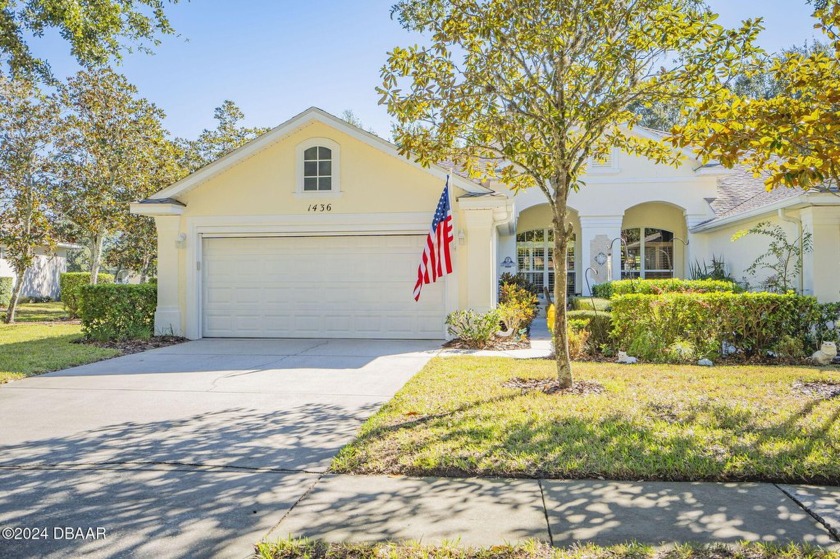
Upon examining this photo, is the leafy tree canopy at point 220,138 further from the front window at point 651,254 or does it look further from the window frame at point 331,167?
the front window at point 651,254

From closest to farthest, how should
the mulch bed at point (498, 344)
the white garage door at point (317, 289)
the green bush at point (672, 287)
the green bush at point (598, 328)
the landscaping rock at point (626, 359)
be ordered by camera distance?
the landscaping rock at point (626, 359), the green bush at point (598, 328), the mulch bed at point (498, 344), the white garage door at point (317, 289), the green bush at point (672, 287)

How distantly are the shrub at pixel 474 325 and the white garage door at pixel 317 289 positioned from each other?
638mm

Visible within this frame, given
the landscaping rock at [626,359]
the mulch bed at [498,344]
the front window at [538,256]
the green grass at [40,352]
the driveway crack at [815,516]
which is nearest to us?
the driveway crack at [815,516]

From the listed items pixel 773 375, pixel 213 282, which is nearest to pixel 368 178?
pixel 213 282

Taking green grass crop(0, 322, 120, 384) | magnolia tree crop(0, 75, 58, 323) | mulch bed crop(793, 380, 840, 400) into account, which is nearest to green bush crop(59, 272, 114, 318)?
magnolia tree crop(0, 75, 58, 323)

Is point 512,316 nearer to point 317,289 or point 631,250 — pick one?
point 317,289

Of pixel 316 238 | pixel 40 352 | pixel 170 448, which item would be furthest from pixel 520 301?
pixel 170 448

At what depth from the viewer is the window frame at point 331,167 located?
12.0 m

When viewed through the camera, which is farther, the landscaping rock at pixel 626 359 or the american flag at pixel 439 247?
the american flag at pixel 439 247

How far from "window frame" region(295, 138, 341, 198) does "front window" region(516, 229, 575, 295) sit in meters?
9.47

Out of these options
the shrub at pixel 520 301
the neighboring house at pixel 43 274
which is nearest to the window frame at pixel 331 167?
the shrub at pixel 520 301

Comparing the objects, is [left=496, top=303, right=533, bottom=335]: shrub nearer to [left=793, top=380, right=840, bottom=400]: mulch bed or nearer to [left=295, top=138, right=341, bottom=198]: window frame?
[left=295, top=138, right=341, bottom=198]: window frame

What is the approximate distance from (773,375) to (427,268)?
18.7 feet

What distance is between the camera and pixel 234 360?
9.50m
